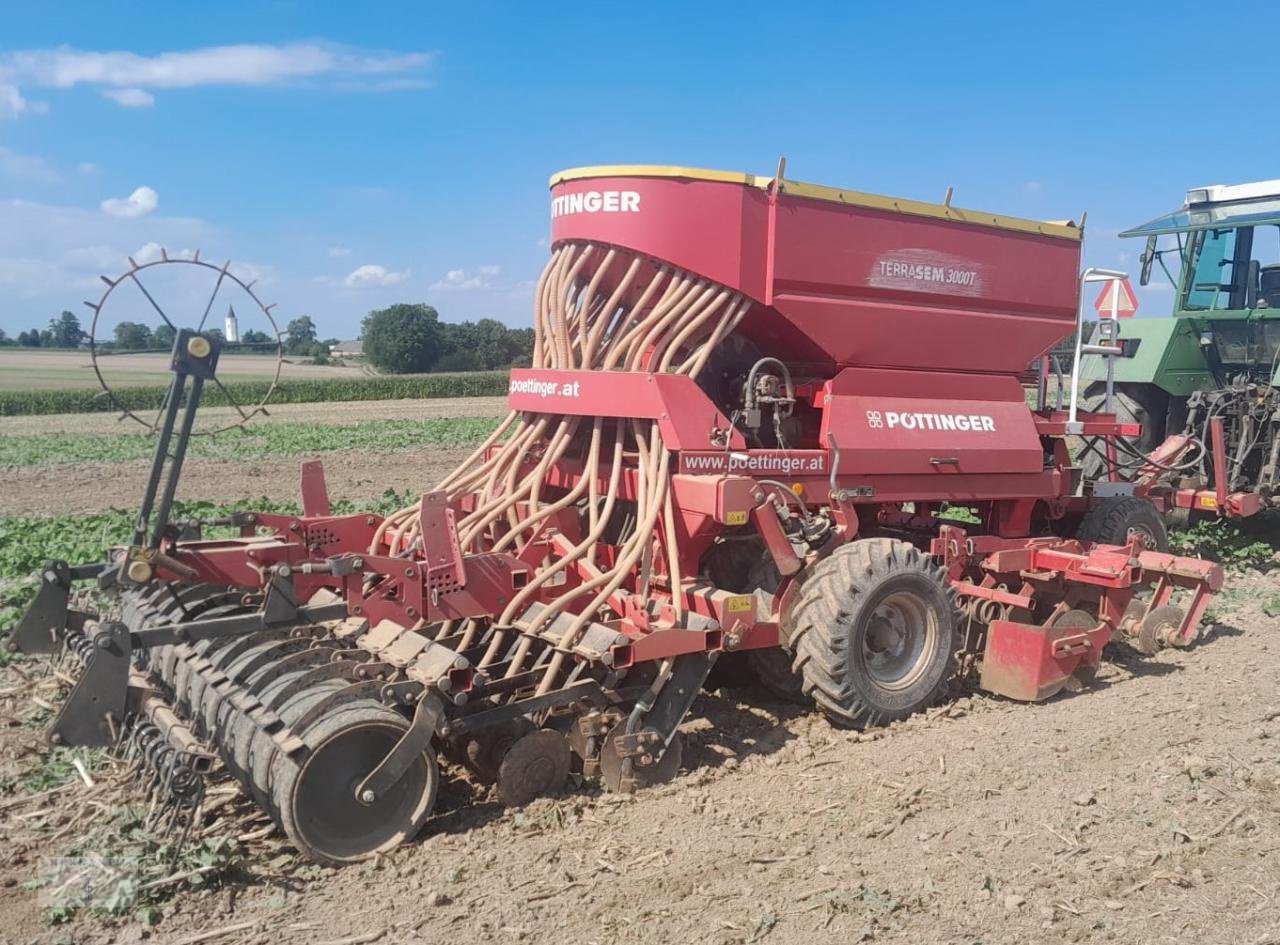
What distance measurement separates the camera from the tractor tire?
22.9ft

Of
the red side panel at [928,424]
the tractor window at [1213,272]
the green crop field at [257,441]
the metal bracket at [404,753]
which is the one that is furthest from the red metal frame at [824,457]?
the green crop field at [257,441]

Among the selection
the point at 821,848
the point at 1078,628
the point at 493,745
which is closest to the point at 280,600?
the point at 493,745

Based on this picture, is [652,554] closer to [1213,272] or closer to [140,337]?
[140,337]

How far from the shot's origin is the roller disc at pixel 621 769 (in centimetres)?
435

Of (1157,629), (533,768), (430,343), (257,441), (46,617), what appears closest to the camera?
(46,617)

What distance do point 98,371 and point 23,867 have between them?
1.77 metres

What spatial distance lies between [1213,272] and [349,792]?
862cm

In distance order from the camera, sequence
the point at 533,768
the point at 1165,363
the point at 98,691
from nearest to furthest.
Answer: the point at 98,691, the point at 533,768, the point at 1165,363

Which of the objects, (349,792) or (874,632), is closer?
(349,792)

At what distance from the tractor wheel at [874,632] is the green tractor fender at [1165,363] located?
4669 mm

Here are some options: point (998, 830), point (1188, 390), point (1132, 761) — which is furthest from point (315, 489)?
point (1188, 390)

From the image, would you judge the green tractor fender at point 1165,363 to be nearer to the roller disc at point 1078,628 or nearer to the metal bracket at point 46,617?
the roller disc at point 1078,628

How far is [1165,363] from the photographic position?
9141 millimetres

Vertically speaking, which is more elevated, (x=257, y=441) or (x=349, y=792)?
(x=257, y=441)
